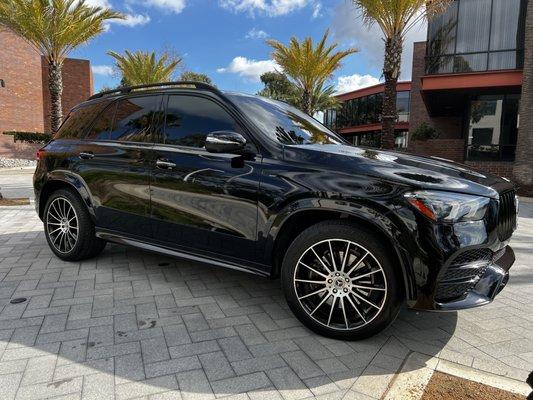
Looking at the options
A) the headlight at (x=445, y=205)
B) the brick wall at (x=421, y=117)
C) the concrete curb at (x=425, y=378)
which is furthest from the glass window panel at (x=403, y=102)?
the concrete curb at (x=425, y=378)

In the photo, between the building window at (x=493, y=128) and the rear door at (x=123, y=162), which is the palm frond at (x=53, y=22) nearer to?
the rear door at (x=123, y=162)

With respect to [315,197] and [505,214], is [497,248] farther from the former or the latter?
[315,197]

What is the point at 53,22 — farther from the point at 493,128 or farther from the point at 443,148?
the point at 493,128

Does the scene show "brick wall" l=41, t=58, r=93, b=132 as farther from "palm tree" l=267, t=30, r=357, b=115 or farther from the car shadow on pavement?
the car shadow on pavement

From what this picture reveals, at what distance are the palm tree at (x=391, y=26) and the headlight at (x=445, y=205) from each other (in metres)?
9.81

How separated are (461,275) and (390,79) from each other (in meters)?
10.6

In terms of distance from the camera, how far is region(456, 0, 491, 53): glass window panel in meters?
15.7

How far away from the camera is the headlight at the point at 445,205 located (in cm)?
262

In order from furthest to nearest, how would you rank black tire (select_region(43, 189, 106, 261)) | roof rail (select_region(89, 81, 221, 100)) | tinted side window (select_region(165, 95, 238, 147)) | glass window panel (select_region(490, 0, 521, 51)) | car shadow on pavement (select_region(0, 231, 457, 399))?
glass window panel (select_region(490, 0, 521, 51))
black tire (select_region(43, 189, 106, 261))
roof rail (select_region(89, 81, 221, 100))
tinted side window (select_region(165, 95, 238, 147))
car shadow on pavement (select_region(0, 231, 457, 399))

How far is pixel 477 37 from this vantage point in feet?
51.9

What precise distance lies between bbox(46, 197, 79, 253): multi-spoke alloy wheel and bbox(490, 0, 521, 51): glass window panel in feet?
54.0

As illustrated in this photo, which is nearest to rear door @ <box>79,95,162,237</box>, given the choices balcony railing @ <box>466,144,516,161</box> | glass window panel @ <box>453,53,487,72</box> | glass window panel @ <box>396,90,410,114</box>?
glass window panel @ <box>453,53,487,72</box>

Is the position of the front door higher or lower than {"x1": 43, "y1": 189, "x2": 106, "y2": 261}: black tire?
higher

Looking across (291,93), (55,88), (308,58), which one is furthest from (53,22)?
(291,93)
